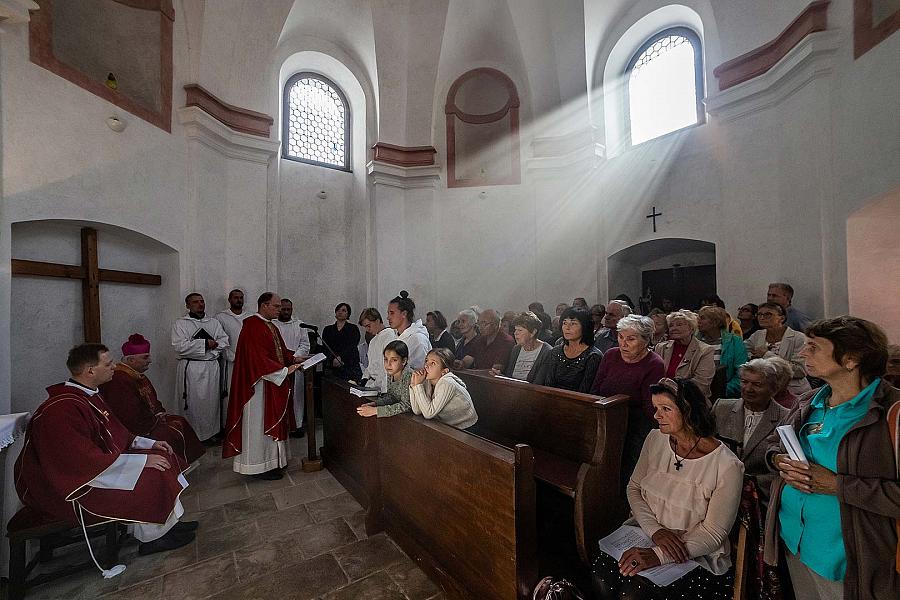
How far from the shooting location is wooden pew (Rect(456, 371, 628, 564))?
2299mm

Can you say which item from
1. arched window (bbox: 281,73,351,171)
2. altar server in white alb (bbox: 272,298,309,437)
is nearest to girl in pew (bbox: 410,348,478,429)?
altar server in white alb (bbox: 272,298,309,437)

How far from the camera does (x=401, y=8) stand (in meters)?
8.26

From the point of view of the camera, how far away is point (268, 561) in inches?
119

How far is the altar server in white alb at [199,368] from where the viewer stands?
17.9 feet

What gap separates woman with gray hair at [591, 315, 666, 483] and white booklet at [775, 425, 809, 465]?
886 mm

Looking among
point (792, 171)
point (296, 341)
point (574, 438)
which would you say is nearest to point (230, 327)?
point (296, 341)

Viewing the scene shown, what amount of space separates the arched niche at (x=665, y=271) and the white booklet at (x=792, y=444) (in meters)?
6.66

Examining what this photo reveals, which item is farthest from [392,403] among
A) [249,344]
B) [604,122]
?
[604,122]

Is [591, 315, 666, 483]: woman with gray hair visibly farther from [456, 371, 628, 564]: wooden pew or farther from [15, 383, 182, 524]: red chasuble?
[15, 383, 182, 524]: red chasuble

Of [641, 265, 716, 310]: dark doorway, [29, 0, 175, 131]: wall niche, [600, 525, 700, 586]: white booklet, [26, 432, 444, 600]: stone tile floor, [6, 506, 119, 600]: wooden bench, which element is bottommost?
[26, 432, 444, 600]: stone tile floor

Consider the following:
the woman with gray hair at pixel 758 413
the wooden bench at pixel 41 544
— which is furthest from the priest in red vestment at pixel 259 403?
the woman with gray hair at pixel 758 413

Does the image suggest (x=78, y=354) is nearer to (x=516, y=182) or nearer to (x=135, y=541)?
(x=135, y=541)

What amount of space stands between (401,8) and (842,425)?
9301mm

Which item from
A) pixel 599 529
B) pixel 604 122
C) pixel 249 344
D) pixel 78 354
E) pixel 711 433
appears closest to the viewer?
pixel 711 433
